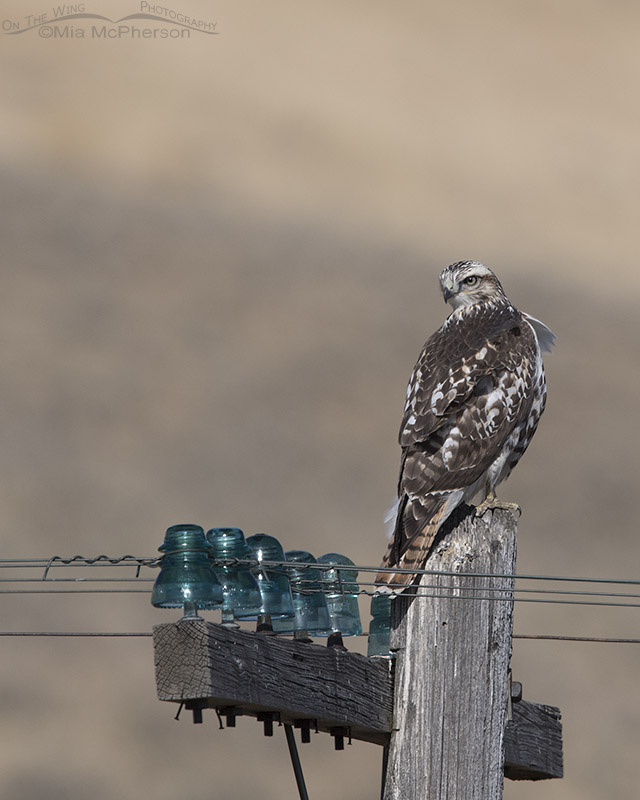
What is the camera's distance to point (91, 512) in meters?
25.0

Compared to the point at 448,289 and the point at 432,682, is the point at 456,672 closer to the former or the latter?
the point at 432,682

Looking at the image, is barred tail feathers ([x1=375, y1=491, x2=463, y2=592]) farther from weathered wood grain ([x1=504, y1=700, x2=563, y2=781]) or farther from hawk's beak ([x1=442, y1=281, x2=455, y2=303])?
hawk's beak ([x1=442, y1=281, x2=455, y2=303])

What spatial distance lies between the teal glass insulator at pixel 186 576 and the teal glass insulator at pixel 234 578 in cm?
13

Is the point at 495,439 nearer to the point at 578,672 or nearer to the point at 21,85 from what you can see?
the point at 578,672

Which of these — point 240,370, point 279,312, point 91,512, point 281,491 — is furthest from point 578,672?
point 279,312

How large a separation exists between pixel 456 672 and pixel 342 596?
587 mm

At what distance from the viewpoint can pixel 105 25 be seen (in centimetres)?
5131

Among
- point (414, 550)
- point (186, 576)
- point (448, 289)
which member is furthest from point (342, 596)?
point (448, 289)

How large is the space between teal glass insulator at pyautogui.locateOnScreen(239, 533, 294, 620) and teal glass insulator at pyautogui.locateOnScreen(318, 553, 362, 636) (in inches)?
8.9

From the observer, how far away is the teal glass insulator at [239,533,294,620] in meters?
4.42

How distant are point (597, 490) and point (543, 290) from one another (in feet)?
34.3

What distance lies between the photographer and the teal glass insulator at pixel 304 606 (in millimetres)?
4625

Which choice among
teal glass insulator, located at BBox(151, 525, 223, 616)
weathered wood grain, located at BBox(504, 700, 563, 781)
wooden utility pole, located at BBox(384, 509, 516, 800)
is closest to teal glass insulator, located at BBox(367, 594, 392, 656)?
wooden utility pole, located at BBox(384, 509, 516, 800)

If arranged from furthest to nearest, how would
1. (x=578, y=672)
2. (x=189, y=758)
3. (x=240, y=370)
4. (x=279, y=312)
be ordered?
(x=279, y=312) < (x=240, y=370) < (x=578, y=672) < (x=189, y=758)
